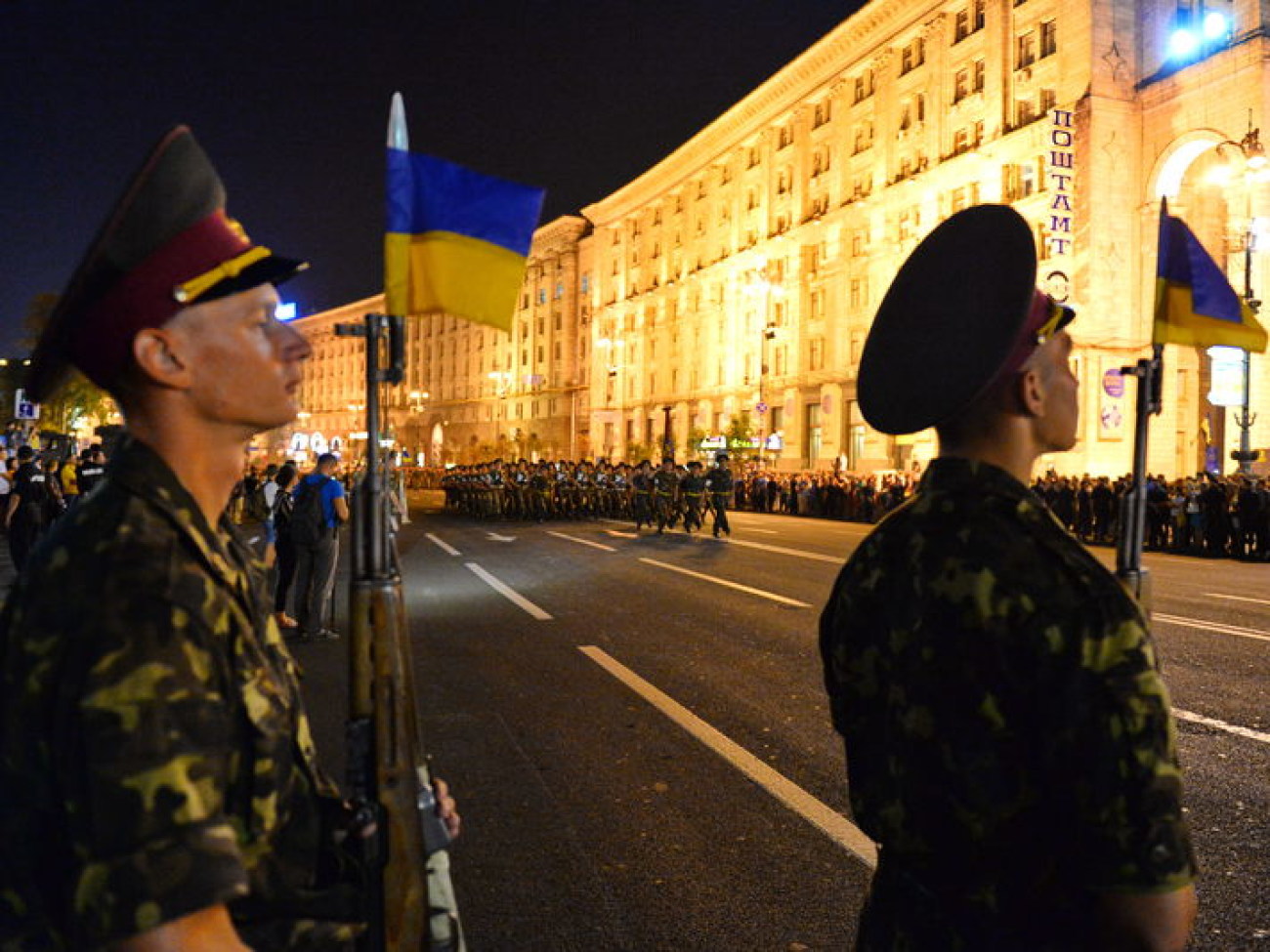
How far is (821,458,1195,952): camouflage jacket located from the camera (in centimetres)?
140

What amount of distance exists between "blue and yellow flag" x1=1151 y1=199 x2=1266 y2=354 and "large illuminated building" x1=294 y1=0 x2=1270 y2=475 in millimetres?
1769

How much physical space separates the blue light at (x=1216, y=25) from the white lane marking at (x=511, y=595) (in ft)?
124

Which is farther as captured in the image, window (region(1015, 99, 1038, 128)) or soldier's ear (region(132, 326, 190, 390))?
window (region(1015, 99, 1038, 128))

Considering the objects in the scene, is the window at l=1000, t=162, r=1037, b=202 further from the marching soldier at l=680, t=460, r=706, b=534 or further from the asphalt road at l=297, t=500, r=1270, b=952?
the asphalt road at l=297, t=500, r=1270, b=952

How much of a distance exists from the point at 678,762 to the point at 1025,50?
48.0 m

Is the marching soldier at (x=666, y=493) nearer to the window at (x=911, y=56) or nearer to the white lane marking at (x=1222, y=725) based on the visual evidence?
the white lane marking at (x=1222, y=725)

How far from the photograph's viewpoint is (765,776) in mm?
5125

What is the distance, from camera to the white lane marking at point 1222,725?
5.82 meters

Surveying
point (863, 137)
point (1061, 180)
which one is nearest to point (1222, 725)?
point (1061, 180)

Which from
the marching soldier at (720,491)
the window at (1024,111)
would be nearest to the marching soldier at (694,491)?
the marching soldier at (720,491)

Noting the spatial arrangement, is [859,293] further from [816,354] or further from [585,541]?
[585,541]

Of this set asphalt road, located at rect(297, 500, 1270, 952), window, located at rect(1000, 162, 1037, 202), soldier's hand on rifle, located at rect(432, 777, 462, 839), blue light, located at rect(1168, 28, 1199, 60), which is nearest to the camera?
soldier's hand on rifle, located at rect(432, 777, 462, 839)

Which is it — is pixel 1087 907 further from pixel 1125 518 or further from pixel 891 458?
pixel 891 458

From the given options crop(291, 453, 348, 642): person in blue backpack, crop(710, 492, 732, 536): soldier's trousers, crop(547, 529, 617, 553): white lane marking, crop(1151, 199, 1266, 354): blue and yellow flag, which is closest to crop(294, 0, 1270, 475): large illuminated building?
crop(1151, 199, 1266, 354): blue and yellow flag
